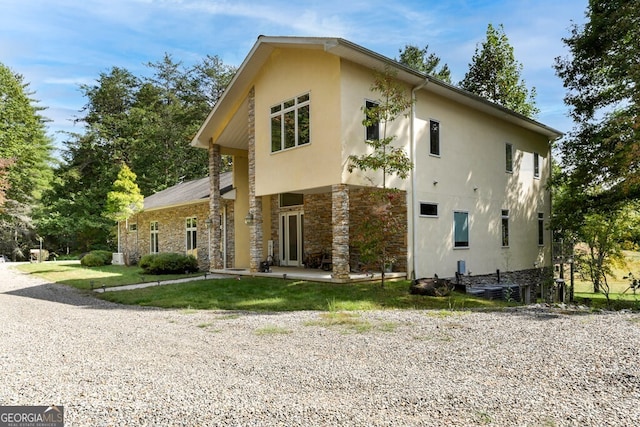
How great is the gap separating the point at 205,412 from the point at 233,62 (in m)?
42.3

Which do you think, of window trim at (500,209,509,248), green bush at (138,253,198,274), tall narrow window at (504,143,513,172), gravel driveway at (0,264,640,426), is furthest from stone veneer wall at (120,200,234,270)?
tall narrow window at (504,143,513,172)

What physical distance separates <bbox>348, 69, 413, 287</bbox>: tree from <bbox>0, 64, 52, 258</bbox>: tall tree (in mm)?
31888

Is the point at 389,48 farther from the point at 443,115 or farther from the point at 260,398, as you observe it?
the point at 260,398

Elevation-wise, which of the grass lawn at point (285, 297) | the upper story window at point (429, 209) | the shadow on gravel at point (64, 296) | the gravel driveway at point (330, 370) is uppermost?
the upper story window at point (429, 209)

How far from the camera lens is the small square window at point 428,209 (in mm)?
14086

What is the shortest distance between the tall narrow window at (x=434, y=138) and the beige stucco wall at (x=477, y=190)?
18 centimetres

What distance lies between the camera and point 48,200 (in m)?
38.0

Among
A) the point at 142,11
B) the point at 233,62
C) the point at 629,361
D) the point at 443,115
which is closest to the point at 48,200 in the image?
the point at 233,62

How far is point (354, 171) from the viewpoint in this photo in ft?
40.6

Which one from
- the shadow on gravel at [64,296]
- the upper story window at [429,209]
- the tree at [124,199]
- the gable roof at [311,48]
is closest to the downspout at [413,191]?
the gable roof at [311,48]

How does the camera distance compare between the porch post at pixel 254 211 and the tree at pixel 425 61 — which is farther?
the tree at pixel 425 61

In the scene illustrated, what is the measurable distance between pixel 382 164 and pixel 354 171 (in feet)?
2.87

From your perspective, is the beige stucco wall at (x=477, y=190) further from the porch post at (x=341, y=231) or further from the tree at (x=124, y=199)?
the tree at (x=124, y=199)

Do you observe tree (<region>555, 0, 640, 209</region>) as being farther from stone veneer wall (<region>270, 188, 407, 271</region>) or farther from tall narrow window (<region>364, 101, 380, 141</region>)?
tall narrow window (<region>364, 101, 380, 141</region>)
